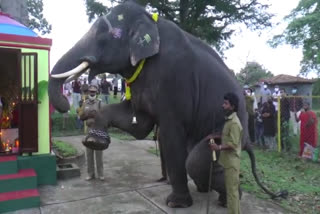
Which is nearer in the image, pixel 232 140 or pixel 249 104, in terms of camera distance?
pixel 232 140

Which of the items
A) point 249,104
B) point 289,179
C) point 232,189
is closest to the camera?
point 232,189

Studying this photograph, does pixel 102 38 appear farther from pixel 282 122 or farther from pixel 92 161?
pixel 282 122

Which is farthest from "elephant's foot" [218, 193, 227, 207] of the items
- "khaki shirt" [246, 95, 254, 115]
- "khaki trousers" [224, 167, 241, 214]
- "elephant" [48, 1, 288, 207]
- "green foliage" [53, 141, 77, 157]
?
"khaki shirt" [246, 95, 254, 115]

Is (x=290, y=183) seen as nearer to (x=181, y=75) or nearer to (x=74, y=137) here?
(x=181, y=75)

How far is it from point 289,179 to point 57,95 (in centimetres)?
467

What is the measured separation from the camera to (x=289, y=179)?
6.70 meters

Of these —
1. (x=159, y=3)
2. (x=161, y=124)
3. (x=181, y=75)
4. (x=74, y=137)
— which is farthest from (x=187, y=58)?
(x=159, y=3)

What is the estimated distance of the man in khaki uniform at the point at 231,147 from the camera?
3.89 m

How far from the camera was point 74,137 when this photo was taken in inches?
463

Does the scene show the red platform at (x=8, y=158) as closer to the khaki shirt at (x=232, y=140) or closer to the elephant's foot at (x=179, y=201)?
the elephant's foot at (x=179, y=201)

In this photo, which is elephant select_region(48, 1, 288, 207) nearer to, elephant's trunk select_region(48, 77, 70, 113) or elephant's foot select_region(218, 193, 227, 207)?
elephant's trunk select_region(48, 77, 70, 113)

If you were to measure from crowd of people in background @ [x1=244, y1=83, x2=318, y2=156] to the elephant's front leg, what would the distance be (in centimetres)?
504

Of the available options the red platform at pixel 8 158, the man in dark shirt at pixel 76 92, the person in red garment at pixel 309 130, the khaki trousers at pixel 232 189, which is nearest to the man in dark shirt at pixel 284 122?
the person in red garment at pixel 309 130

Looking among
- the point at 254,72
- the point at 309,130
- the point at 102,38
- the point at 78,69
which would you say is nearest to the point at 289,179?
the point at 309,130
